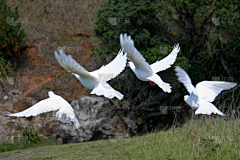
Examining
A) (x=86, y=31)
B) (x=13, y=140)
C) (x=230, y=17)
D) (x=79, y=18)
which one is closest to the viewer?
(x=230, y=17)

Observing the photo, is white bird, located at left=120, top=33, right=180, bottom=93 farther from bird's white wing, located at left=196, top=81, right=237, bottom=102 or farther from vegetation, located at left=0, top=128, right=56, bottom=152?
vegetation, located at left=0, top=128, right=56, bottom=152

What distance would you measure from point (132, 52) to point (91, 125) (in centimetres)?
521

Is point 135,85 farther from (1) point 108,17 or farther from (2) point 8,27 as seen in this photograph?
(2) point 8,27

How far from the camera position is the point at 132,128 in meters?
10.9

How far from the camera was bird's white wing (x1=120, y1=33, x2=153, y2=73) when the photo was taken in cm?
536

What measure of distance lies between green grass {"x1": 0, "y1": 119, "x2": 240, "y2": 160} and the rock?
185 centimetres

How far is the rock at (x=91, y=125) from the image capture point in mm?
10305

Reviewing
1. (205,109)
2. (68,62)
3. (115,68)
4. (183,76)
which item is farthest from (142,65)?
(68,62)

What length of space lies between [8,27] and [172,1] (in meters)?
6.36

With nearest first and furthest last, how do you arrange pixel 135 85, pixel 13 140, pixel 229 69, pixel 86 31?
pixel 13 140
pixel 135 85
pixel 229 69
pixel 86 31

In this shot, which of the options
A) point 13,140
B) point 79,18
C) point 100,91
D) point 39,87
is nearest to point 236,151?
point 100,91

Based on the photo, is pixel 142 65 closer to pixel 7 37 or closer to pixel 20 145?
pixel 20 145

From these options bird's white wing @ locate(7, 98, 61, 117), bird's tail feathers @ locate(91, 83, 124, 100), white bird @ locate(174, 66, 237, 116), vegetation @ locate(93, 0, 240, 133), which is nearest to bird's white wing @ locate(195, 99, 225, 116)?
white bird @ locate(174, 66, 237, 116)

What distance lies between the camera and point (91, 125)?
10.3 meters
